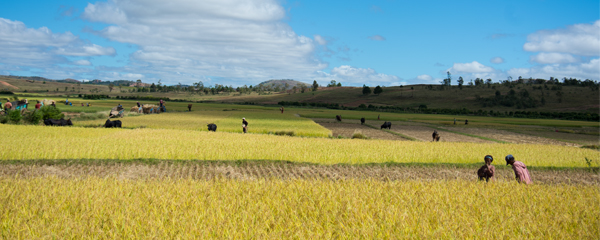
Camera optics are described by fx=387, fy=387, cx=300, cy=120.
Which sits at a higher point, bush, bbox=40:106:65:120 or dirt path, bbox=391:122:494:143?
bush, bbox=40:106:65:120

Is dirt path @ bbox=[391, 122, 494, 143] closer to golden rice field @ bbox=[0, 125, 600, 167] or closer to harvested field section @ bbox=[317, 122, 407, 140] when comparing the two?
harvested field section @ bbox=[317, 122, 407, 140]

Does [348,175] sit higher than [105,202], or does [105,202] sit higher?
[105,202]

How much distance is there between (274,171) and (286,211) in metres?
8.03

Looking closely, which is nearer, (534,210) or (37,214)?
(37,214)

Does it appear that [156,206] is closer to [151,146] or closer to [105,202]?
[105,202]

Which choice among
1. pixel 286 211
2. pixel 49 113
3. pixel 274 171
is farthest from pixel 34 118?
pixel 286 211

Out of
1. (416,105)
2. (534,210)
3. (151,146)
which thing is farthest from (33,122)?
(416,105)

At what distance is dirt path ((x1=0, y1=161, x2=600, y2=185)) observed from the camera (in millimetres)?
12961

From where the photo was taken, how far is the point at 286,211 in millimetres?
6234

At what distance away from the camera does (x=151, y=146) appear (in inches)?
673

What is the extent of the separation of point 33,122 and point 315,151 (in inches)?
976

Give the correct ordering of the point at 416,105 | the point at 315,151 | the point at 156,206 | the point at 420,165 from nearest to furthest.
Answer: the point at 156,206 < the point at 420,165 < the point at 315,151 < the point at 416,105

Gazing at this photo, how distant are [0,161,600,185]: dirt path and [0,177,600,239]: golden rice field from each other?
16.4 ft

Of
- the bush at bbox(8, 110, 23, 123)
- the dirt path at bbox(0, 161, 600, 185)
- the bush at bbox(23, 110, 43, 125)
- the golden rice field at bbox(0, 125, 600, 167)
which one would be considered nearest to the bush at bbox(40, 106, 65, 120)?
the bush at bbox(23, 110, 43, 125)
